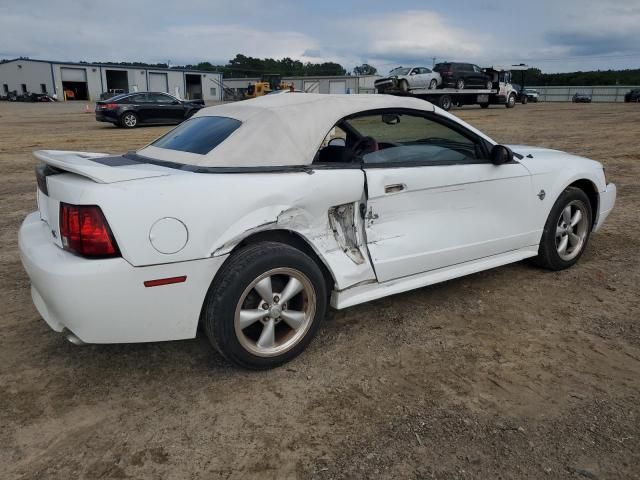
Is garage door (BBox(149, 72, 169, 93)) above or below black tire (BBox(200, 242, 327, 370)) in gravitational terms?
above

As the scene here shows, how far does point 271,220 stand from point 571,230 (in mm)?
2901

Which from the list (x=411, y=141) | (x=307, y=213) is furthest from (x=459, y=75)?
(x=307, y=213)

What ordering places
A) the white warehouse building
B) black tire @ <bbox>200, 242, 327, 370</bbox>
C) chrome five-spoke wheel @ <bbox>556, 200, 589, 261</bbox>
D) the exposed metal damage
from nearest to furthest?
black tire @ <bbox>200, 242, 327, 370</bbox> < the exposed metal damage < chrome five-spoke wheel @ <bbox>556, 200, 589, 261</bbox> < the white warehouse building

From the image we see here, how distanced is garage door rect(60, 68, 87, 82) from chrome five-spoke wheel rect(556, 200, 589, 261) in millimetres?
68605

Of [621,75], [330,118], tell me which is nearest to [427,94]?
[330,118]

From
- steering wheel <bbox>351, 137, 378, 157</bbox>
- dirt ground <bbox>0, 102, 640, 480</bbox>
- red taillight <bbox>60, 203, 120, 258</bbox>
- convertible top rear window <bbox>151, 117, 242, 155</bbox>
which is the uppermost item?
convertible top rear window <bbox>151, 117, 242, 155</bbox>

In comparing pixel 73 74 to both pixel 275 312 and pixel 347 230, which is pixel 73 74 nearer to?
pixel 347 230

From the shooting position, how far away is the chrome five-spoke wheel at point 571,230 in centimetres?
429

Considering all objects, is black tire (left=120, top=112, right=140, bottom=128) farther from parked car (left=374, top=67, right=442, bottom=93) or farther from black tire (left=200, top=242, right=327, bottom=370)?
black tire (left=200, top=242, right=327, bottom=370)

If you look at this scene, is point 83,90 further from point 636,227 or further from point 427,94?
point 636,227

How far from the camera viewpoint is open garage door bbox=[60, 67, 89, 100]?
6147cm

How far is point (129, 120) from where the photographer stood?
18.8m

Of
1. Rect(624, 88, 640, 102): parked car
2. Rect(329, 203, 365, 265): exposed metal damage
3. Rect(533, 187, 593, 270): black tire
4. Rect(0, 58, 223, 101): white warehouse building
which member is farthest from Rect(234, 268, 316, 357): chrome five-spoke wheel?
Rect(0, 58, 223, 101): white warehouse building

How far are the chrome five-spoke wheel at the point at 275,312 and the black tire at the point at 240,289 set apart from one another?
0.01 metres
